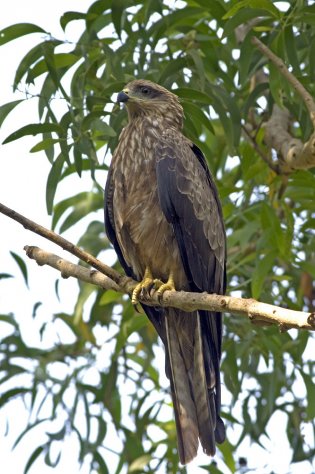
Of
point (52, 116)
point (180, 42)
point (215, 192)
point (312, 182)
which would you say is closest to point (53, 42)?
point (52, 116)

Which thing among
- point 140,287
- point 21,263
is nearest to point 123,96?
point 140,287

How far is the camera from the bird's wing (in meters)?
5.27

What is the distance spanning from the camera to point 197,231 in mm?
5344

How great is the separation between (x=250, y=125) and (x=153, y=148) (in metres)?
1.05

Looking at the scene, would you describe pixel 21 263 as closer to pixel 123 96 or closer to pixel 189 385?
pixel 123 96

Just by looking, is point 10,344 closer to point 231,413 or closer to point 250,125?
point 231,413

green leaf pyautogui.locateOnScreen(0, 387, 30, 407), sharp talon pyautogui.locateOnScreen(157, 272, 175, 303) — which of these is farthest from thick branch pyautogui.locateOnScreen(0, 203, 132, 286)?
green leaf pyautogui.locateOnScreen(0, 387, 30, 407)

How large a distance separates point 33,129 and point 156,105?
3.63 ft

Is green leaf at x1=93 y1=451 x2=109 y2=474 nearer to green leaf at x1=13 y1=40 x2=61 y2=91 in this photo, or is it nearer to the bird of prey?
the bird of prey

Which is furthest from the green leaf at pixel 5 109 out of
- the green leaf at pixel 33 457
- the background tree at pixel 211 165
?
the green leaf at pixel 33 457

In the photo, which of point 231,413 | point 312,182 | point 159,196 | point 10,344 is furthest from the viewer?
point 10,344

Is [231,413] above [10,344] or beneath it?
beneath

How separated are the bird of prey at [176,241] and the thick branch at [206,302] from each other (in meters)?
0.33

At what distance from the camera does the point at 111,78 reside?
579cm
